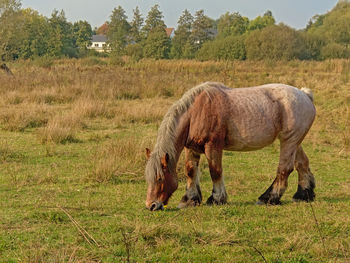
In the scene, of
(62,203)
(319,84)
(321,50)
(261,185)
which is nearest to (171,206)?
(62,203)

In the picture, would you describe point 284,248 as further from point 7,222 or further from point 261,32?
point 261,32

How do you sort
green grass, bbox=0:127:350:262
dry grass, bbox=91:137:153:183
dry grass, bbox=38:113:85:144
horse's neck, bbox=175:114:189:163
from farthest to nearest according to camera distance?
dry grass, bbox=38:113:85:144, dry grass, bbox=91:137:153:183, horse's neck, bbox=175:114:189:163, green grass, bbox=0:127:350:262

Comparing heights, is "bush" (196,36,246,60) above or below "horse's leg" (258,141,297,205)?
above

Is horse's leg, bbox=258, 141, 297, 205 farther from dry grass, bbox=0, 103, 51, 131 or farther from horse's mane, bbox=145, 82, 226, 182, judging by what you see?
dry grass, bbox=0, 103, 51, 131

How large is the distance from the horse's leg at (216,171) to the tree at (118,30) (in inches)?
1827

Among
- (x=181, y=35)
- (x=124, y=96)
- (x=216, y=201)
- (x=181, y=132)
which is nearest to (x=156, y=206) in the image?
(x=216, y=201)

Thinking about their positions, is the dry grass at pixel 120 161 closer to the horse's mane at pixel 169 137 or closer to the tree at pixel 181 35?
the horse's mane at pixel 169 137

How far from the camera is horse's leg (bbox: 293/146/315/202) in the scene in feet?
22.6

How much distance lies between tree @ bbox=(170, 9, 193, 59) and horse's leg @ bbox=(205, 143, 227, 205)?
129 feet

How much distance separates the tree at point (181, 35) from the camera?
46531 millimetres

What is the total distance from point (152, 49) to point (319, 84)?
25.5 m

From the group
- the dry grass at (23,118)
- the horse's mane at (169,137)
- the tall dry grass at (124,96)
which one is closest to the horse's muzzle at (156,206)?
the horse's mane at (169,137)

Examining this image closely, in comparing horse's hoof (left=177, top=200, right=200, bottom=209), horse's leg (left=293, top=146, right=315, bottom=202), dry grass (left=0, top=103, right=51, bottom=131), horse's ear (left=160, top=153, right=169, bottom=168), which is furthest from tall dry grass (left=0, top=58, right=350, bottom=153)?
horse's ear (left=160, top=153, right=169, bottom=168)

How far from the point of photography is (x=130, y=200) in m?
6.86
